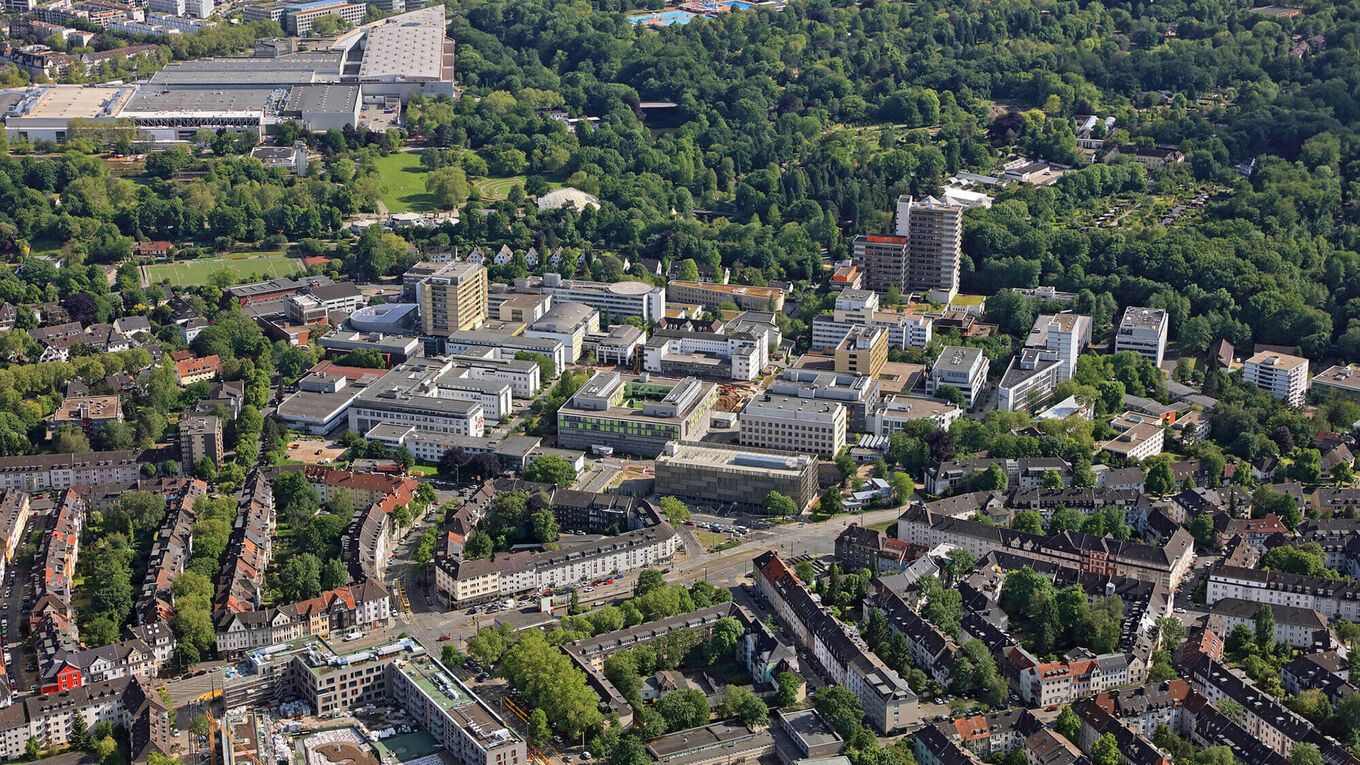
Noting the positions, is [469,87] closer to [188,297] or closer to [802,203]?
[802,203]

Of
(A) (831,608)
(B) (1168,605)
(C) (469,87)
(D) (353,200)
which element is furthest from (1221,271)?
(C) (469,87)

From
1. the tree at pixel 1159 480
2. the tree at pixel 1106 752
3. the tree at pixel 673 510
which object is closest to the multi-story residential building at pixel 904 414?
the tree at pixel 1159 480

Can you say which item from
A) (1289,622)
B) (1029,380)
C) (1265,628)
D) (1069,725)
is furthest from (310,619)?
(1029,380)

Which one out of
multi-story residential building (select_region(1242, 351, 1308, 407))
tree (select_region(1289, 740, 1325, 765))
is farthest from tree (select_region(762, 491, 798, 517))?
multi-story residential building (select_region(1242, 351, 1308, 407))

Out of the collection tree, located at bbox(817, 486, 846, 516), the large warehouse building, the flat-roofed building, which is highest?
the large warehouse building

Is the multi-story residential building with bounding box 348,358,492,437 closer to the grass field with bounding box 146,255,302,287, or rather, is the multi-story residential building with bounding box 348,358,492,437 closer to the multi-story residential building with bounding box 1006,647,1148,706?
the grass field with bounding box 146,255,302,287

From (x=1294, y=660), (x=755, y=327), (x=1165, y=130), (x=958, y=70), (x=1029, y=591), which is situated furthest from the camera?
(x=958, y=70)
